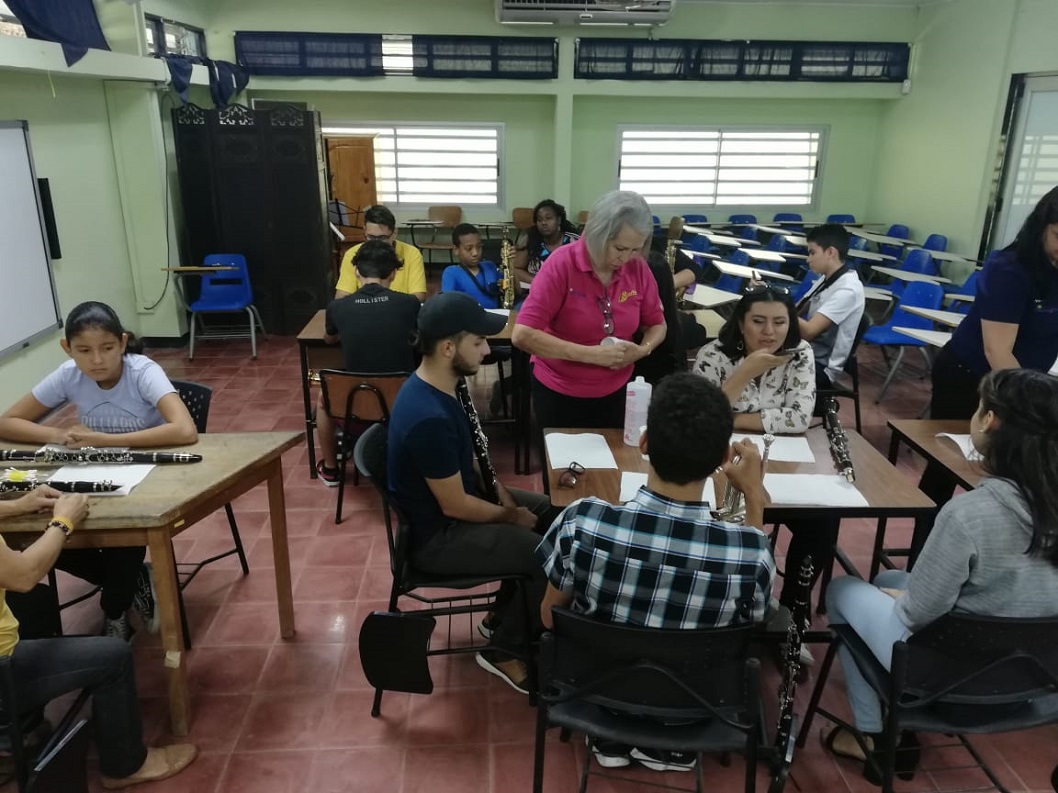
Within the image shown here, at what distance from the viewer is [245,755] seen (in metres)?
2.08

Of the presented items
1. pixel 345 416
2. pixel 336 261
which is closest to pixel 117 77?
pixel 336 261

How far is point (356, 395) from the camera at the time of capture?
10.8 ft

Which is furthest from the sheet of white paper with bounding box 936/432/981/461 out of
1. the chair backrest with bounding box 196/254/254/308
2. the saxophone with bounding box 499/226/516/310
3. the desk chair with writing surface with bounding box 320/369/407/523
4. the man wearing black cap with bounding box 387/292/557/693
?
the chair backrest with bounding box 196/254/254/308

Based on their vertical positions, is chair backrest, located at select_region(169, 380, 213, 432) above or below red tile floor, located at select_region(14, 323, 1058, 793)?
above

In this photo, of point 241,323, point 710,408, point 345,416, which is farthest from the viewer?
point 241,323

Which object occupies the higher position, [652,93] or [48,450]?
[652,93]

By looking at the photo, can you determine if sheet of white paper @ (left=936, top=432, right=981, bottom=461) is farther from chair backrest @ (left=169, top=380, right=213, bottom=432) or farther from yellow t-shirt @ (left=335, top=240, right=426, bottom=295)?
yellow t-shirt @ (left=335, top=240, right=426, bottom=295)

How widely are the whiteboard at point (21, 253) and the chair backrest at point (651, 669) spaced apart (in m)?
4.21

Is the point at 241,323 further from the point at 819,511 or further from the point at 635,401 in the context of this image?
the point at 819,511

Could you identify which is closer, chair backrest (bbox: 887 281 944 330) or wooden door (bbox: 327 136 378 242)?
chair backrest (bbox: 887 281 944 330)

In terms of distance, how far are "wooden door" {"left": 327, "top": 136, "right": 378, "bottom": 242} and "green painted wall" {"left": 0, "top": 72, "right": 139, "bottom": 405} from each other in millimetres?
2697

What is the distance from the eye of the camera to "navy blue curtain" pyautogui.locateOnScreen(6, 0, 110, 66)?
403cm

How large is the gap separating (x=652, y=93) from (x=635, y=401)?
709 centimetres

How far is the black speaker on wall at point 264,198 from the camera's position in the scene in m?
6.23
